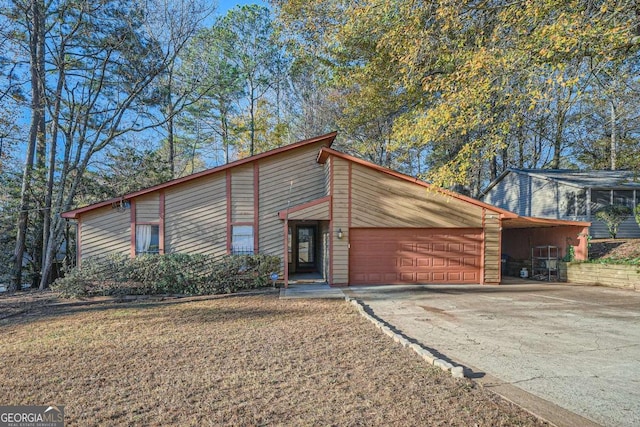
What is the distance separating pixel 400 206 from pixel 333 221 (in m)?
2.27

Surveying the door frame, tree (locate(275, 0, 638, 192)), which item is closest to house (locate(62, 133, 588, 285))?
the door frame

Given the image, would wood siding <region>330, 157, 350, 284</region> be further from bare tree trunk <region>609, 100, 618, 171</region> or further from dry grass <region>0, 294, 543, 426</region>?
bare tree trunk <region>609, 100, 618, 171</region>

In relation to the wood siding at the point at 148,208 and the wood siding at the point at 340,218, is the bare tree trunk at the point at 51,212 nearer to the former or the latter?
the wood siding at the point at 148,208

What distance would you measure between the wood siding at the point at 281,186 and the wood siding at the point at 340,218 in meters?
1.93

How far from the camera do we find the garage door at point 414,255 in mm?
10953

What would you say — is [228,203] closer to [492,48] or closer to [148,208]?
[148,208]

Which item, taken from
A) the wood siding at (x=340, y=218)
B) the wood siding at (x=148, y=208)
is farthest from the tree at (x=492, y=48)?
the wood siding at (x=148, y=208)

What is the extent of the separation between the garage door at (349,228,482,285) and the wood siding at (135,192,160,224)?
660 cm

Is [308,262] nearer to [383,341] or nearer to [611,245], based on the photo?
[383,341]

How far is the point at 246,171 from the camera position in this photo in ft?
39.3

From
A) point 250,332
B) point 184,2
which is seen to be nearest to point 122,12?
point 184,2

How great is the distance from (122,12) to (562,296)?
17.4 metres

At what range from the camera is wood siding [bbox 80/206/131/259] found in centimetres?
1116

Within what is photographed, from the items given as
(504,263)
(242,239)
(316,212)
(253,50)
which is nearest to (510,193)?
(504,263)
